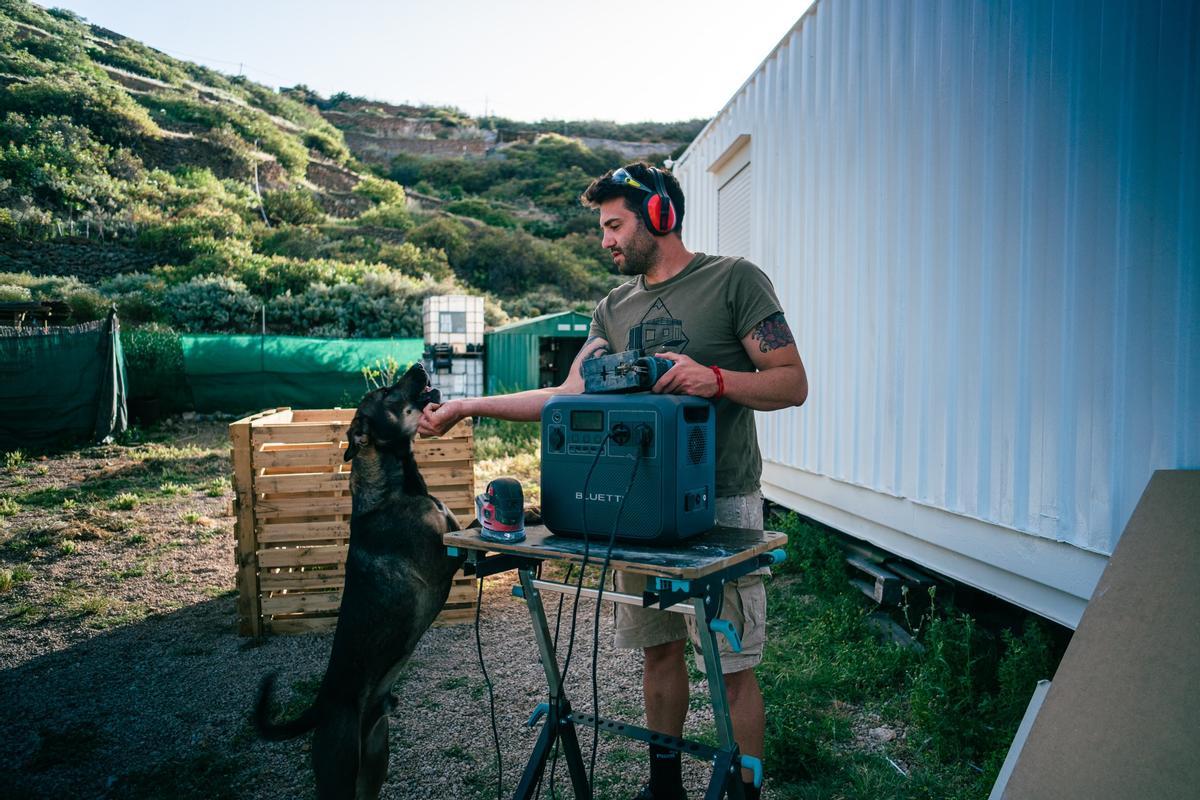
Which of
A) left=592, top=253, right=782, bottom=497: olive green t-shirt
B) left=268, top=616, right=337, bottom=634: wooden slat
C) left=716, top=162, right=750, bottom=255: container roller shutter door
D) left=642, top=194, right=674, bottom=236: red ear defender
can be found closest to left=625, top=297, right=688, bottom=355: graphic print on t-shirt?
left=592, top=253, right=782, bottom=497: olive green t-shirt

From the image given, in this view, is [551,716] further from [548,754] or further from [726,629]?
[726,629]

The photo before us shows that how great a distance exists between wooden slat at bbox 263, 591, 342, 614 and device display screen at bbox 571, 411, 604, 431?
3516 mm

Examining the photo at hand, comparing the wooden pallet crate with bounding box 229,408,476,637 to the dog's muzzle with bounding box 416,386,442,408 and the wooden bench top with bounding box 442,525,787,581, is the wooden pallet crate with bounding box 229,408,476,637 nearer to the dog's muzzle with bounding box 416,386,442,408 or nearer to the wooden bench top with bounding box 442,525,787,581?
the dog's muzzle with bounding box 416,386,442,408

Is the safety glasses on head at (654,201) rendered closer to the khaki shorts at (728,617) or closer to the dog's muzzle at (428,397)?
the khaki shorts at (728,617)

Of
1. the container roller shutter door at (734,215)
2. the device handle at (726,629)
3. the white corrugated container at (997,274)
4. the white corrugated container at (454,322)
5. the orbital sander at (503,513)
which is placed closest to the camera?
the device handle at (726,629)

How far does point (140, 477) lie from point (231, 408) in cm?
402

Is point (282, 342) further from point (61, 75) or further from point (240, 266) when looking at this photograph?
A: point (61, 75)

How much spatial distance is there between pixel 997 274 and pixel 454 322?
443 inches

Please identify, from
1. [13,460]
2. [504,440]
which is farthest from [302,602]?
[13,460]

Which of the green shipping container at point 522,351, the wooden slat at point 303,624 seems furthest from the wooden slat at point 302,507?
the green shipping container at point 522,351

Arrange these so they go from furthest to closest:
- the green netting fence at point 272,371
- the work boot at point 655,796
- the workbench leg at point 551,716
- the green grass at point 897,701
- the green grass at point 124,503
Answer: the green netting fence at point 272,371, the green grass at point 124,503, the green grass at point 897,701, the work boot at point 655,796, the workbench leg at point 551,716

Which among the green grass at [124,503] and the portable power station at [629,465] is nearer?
the portable power station at [629,465]

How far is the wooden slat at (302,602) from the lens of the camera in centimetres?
472

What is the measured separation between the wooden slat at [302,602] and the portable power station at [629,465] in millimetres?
3403
